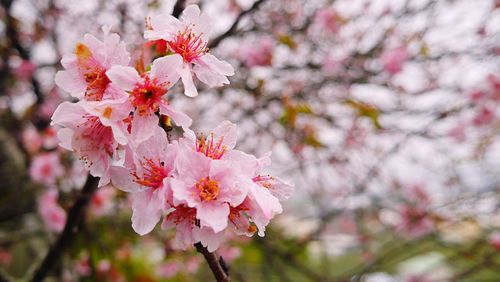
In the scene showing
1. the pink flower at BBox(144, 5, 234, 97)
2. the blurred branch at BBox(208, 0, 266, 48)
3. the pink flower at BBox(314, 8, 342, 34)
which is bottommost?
the pink flower at BBox(144, 5, 234, 97)

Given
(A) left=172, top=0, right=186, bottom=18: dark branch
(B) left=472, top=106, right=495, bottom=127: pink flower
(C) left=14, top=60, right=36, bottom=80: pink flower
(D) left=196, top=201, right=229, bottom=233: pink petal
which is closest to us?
(D) left=196, top=201, right=229, bottom=233: pink petal

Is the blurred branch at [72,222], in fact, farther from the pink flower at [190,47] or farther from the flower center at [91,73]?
the pink flower at [190,47]

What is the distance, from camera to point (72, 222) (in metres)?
1.50

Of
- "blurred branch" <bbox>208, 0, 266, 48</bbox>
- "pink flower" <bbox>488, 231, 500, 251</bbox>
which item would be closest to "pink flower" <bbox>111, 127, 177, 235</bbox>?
"blurred branch" <bbox>208, 0, 266, 48</bbox>

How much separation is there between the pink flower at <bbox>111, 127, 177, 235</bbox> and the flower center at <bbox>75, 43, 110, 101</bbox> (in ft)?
0.55

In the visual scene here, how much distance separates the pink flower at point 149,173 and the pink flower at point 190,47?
0.54 ft

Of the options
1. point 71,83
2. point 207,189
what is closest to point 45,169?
point 71,83

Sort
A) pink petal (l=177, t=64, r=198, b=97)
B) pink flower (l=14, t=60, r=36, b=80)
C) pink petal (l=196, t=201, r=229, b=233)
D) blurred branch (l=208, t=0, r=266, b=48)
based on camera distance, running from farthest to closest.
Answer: pink flower (l=14, t=60, r=36, b=80) < blurred branch (l=208, t=0, r=266, b=48) < pink petal (l=177, t=64, r=198, b=97) < pink petal (l=196, t=201, r=229, b=233)

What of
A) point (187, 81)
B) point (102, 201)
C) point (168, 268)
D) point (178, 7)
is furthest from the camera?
point (168, 268)

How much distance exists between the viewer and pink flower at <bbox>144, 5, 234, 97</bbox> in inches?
37.1

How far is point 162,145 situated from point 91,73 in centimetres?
24

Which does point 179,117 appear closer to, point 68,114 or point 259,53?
point 68,114

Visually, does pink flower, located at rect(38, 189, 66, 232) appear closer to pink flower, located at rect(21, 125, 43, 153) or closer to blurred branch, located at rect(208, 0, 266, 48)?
pink flower, located at rect(21, 125, 43, 153)

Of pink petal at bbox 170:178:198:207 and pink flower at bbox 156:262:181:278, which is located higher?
pink petal at bbox 170:178:198:207
